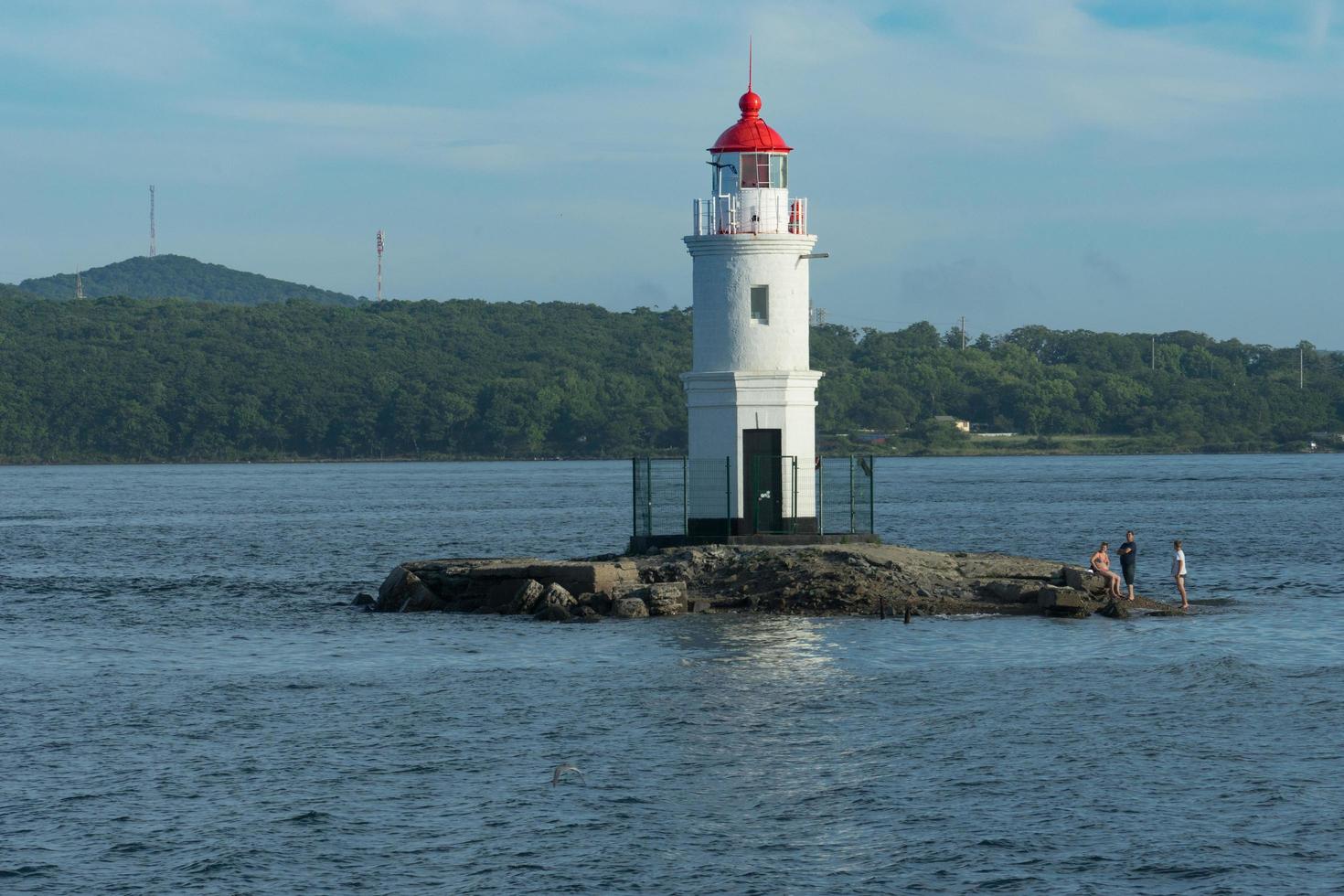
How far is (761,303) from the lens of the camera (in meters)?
37.2

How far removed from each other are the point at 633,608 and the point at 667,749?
11.6 m

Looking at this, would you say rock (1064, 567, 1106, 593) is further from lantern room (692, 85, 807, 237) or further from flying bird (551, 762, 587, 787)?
flying bird (551, 762, 587, 787)

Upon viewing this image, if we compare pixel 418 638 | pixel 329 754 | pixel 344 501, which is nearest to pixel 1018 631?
pixel 418 638

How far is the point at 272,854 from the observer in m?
18.0

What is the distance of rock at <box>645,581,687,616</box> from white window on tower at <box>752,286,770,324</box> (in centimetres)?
657

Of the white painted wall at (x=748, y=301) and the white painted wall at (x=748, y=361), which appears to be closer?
the white painted wall at (x=748, y=361)

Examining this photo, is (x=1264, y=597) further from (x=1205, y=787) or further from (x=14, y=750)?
(x=14, y=750)

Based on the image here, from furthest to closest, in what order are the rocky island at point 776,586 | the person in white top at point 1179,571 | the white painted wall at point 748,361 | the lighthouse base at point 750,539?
the lighthouse base at point 750,539
the white painted wall at point 748,361
the person in white top at point 1179,571
the rocky island at point 776,586

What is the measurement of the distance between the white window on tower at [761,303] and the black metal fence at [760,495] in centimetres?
309

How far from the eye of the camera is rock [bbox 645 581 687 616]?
3403 centimetres

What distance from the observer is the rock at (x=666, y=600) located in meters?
34.0

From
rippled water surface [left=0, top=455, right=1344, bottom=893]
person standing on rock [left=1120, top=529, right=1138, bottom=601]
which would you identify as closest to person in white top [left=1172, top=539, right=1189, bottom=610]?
rippled water surface [left=0, top=455, right=1344, bottom=893]

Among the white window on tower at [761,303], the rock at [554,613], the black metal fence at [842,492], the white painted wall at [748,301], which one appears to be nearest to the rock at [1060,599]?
the black metal fence at [842,492]

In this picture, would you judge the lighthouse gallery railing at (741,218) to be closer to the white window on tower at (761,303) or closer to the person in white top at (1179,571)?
the white window on tower at (761,303)
